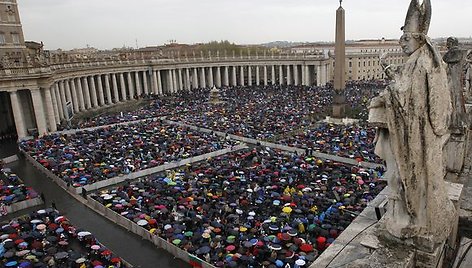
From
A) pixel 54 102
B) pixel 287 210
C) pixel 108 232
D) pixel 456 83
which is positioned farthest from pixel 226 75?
pixel 456 83

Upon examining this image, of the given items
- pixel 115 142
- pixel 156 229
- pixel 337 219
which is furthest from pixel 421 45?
pixel 115 142

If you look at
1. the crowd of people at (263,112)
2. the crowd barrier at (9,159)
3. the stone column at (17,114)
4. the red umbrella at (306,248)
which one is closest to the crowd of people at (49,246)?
the red umbrella at (306,248)

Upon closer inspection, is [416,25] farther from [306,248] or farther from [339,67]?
[339,67]

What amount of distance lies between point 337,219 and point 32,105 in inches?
1701

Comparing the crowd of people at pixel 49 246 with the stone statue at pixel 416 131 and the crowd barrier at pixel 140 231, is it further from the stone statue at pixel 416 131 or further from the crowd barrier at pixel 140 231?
the stone statue at pixel 416 131

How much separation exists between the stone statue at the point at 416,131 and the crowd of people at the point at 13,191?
2393 cm

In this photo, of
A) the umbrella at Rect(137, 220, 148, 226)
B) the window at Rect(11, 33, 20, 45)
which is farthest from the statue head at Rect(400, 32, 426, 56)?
the window at Rect(11, 33, 20, 45)

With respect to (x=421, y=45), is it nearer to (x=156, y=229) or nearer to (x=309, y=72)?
(x=156, y=229)

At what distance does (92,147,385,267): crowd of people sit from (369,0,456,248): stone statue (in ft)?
33.6

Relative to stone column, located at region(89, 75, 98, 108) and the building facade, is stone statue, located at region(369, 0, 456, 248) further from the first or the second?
stone column, located at region(89, 75, 98, 108)

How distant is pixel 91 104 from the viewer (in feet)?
215

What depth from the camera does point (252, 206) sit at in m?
21.3

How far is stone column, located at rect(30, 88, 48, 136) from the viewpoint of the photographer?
1730 inches

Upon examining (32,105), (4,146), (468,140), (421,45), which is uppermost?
(421,45)
